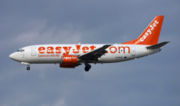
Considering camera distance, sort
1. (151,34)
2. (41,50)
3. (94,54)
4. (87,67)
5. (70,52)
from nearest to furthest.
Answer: (94,54)
(70,52)
(41,50)
(87,67)
(151,34)

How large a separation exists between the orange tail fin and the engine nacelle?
11528mm

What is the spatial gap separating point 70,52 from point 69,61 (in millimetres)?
2286

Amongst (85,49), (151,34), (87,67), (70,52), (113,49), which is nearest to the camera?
(70,52)


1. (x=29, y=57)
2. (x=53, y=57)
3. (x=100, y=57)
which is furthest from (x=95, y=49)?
(x=29, y=57)

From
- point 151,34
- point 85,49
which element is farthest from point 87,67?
point 151,34

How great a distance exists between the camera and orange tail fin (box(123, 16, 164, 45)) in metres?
72.2

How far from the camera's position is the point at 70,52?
67500 millimetres

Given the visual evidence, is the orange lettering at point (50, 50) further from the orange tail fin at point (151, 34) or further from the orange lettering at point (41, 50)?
the orange tail fin at point (151, 34)

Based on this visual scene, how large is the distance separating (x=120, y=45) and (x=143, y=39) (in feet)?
17.3

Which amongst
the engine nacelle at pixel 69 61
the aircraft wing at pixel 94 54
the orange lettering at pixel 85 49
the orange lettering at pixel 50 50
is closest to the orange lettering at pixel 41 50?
the orange lettering at pixel 50 50

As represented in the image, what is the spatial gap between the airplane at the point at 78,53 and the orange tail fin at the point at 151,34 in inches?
73.2

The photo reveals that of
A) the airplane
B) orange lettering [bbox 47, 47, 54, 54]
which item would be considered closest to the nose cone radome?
the airplane

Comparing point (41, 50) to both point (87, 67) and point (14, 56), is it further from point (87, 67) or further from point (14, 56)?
point (87, 67)

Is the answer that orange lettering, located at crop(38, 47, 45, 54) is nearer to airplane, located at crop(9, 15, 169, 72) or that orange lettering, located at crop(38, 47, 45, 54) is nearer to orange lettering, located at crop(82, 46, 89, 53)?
airplane, located at crop(9, 15, 169, 72)
